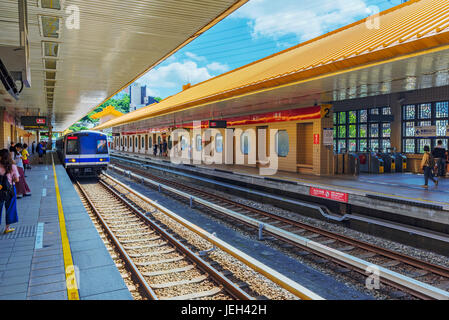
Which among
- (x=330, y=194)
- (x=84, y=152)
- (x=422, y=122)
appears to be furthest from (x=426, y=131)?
(x=84, y=152)

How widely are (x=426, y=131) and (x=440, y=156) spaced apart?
2.33 m

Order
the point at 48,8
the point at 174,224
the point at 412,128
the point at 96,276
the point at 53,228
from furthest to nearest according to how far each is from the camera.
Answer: the point at 412,128, the point at 174,224, the point at 53,228, the point at 48,8, the point at 96,276

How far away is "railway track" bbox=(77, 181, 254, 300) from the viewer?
518 centimetres

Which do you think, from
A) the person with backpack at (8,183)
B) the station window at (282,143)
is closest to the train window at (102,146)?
the station window at (282,143)

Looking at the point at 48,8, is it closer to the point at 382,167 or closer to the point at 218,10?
the point at 218,10

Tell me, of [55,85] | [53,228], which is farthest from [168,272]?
[55,85]

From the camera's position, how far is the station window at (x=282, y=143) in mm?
16797

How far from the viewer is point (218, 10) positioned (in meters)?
6.21

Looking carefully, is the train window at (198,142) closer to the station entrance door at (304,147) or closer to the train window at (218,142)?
the train window at (218,142)

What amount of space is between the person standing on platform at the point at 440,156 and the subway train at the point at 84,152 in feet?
55.5

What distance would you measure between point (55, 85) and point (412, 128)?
1614 cm

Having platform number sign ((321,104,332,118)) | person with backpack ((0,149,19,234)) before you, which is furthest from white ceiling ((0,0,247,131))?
platform number sign ((321,104,332,118))

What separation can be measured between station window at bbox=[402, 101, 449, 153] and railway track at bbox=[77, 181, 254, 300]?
12.8m

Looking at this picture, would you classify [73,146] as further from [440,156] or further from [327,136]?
[440,156]
